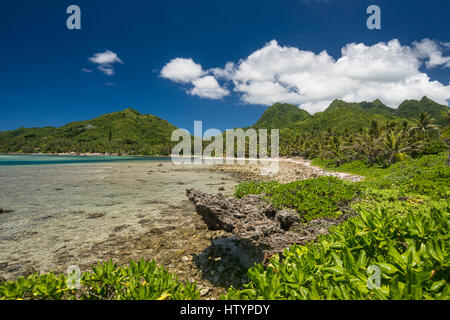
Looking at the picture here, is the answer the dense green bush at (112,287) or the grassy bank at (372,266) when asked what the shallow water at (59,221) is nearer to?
the dense green bush at (112,287)

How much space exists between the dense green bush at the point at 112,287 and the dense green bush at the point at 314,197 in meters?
5.63

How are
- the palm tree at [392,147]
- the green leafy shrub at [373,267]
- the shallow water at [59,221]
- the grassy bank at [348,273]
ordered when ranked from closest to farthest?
Answer: 1. the green leafy shrub at [373,267]
2. the grassy bank at [348,273]
3. the shallow water at [59,221]
4. the palm tree at [392,147]

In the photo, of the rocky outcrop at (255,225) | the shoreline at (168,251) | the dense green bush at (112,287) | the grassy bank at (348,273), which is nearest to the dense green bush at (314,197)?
the rocky outcrop at (255,225)

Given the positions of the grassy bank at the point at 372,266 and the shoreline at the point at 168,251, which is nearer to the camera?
the grassy bank at the point at 372,266

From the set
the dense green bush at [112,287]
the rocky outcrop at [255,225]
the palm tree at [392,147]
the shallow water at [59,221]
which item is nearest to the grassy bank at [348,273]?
the dense green bush at [112,287]

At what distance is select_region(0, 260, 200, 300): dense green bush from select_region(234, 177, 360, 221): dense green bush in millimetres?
5629

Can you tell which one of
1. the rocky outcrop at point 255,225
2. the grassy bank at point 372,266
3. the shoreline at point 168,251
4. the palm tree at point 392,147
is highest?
the palm tree at point 392,147

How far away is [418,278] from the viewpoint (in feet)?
4.58

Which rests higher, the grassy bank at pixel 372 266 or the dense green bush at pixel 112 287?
the grassy bank at pixel 372 266

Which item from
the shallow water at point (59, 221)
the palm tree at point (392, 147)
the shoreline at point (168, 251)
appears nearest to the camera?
the shoreline at point (168, 251)

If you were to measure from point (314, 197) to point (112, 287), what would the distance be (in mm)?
6868

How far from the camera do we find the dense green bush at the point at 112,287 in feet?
6.53
